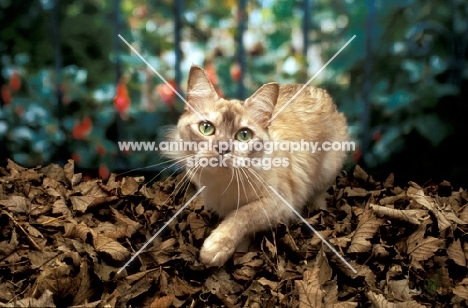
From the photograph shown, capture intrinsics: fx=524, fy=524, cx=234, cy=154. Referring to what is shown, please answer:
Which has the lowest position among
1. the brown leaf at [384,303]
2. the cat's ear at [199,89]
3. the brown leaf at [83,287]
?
the brown leaf at [384,303]

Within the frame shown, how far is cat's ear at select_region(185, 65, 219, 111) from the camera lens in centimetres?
119

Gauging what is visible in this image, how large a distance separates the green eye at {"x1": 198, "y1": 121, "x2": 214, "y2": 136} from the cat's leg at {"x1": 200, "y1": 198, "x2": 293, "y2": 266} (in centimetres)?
20

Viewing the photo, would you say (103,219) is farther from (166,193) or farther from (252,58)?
(252,58)

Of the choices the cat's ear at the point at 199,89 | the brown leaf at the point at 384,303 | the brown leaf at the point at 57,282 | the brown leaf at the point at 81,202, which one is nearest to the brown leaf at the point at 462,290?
the brown leaf at the point at 384,303

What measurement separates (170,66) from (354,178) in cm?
65

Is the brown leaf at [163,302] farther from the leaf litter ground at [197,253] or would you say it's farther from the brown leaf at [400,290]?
the brown leaf at [400,290]

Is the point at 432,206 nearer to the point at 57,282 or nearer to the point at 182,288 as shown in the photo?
the point at 182,288

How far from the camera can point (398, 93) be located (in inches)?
62.2

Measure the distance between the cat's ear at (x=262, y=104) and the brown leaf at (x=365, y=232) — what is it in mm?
350

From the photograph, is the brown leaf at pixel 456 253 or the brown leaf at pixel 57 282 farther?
the brown leaf at pixel 456 253

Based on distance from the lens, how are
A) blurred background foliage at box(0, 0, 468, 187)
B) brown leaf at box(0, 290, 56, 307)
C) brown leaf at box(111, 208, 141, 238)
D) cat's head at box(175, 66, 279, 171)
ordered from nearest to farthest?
brown leaf at box(0, 290, 56, 307) → cat's head at box(175, 66, 279, 171) → brown leaf at box(111, 208, 141, 238) → blurred background foliage at box(0, 0, 468, 187)

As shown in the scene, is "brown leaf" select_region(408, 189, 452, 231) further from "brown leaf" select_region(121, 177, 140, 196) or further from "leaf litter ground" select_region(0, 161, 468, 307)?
"brown leaf" select_region(121, 177, 140, 196)

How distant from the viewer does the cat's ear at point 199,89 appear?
1.19 meters

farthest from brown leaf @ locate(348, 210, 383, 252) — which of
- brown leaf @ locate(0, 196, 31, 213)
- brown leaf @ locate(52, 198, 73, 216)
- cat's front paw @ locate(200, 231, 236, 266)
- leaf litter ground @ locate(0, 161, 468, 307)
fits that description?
brown leaf @ locate(0, 196, 31, 213)
